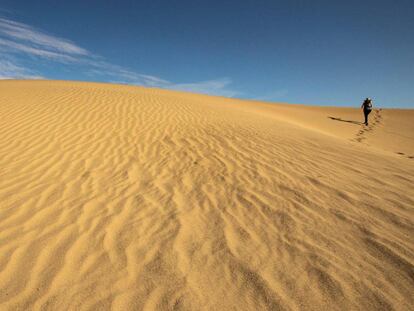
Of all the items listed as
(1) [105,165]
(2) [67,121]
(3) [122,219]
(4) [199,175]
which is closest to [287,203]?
(4) [199,175]

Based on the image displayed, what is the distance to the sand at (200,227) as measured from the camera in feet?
7.90

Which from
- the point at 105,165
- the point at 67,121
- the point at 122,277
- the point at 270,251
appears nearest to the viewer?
the point at 122,277

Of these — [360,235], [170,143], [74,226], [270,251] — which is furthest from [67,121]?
[360,235]

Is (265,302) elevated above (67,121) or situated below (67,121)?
below

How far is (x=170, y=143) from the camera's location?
6.88m

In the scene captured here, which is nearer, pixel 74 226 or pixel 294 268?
pixel 294 268

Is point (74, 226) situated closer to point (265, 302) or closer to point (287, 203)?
point (265, 302)

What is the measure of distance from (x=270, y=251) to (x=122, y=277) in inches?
57.1

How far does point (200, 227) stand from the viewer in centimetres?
342

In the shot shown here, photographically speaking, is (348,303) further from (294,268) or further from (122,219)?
(122,219)

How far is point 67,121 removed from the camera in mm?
8203

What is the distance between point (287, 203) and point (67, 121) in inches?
269

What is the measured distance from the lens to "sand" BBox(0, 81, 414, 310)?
2408 mm

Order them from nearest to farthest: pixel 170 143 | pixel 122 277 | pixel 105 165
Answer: pixel 122 277 → pixel 105 165 → pixel 170 143
